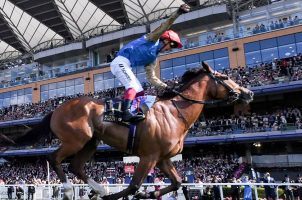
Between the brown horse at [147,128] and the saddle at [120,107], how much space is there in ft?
0.21

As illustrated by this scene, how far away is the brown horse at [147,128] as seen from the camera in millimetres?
4800

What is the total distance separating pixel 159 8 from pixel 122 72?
32.4 meters

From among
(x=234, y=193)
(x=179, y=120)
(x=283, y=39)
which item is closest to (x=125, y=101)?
(x=179, y=120)

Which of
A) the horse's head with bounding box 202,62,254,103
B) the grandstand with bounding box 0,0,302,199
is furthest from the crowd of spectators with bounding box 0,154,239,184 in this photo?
the horse's head with bounding box 202,62,254,103

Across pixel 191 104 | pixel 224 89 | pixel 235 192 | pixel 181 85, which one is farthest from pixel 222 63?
pixel 191 104

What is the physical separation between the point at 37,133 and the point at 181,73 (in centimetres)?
2637

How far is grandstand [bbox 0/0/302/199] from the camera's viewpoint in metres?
23.2

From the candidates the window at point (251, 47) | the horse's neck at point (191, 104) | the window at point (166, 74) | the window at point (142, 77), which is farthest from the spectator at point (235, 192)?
the window at point (142, 77)

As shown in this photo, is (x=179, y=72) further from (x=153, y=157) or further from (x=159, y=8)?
(x=153, y=157)

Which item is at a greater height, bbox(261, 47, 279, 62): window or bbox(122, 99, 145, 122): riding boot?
bbox(261, 47, 279, 62): window

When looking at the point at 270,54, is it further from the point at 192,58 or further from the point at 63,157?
the point at 63,157

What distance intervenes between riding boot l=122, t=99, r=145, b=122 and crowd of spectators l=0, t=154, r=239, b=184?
11833 millimetres

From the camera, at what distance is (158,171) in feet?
69.6

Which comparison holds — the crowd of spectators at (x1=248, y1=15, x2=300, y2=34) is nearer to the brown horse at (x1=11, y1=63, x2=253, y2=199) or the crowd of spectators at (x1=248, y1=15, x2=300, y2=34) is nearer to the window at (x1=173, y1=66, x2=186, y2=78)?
the window at (x1=173, y1=66, x2=186, y2=78)
